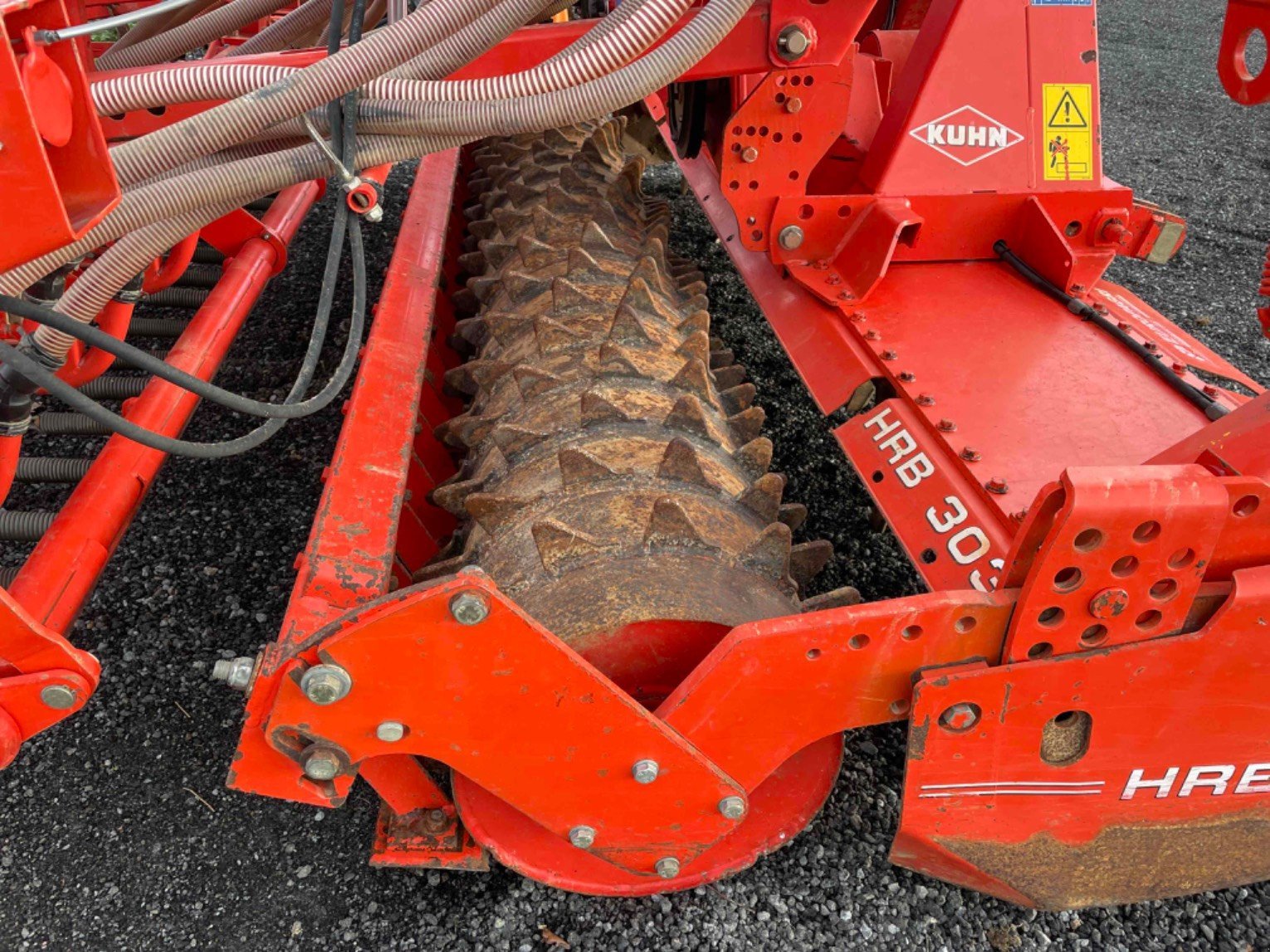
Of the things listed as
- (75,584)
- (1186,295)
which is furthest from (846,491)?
(1186,295)

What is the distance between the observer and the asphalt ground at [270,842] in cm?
193

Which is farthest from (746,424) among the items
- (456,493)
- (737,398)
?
(456,493)

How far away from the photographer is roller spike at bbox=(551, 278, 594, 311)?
221 centimetres

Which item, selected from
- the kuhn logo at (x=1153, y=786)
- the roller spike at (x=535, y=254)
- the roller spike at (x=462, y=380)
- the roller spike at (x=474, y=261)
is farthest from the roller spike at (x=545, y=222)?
the kuhn logo at (x=1153, y=786)

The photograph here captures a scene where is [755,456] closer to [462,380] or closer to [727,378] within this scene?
[727,378]

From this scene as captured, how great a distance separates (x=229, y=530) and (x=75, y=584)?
47.1 inches

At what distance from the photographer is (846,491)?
314 centimetres

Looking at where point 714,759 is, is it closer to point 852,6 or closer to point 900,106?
point 852,6

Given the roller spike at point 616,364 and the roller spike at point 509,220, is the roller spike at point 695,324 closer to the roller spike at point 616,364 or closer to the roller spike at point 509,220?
the roller spike at point 616,364

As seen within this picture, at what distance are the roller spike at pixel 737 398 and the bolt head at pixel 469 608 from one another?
1074mm

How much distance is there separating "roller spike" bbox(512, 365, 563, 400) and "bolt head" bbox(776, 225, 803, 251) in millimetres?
916

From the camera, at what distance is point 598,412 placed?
1.81 m

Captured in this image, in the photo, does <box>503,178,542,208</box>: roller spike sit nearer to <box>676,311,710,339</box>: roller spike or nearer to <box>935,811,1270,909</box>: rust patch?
<box>676,311,710,339</box>: roller spike

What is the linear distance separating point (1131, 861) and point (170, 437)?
1.88 meters
